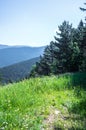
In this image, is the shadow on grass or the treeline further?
the treeline

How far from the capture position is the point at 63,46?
62.6 metres

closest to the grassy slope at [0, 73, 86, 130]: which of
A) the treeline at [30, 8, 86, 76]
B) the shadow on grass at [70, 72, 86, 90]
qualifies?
the shadow on grass at [70, 72, 86, 90]

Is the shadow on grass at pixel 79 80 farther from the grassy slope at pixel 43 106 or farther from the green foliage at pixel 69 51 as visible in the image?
the green foliage at pixel 69 51

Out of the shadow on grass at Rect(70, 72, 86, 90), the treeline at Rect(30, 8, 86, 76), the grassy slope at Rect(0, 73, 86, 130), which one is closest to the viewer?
the grassy slope at Rect(0, 73, 86, 130)

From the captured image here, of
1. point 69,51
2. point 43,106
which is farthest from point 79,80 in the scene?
point 69,51

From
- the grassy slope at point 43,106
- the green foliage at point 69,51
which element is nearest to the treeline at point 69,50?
the green foliage at point 69,51

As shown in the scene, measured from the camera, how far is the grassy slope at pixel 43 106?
8.27 m

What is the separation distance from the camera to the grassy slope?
8.27 m

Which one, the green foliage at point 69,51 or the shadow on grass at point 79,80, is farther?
the green foliage at point 69,51

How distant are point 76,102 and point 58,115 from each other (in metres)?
2.01

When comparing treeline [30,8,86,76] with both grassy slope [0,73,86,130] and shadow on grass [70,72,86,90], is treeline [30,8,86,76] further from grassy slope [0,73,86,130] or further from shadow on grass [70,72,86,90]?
grassy slope [0,73,86,130]

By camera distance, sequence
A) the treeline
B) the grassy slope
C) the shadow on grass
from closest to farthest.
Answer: the grassy slope, the shadow on grass, the treeline

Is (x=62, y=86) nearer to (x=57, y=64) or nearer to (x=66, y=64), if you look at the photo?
(x=66, y=64)

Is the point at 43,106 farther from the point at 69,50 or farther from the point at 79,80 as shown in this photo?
Result: the point at 69,50
